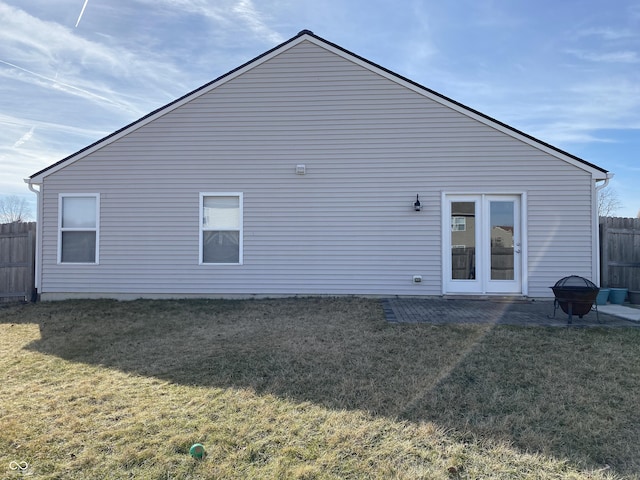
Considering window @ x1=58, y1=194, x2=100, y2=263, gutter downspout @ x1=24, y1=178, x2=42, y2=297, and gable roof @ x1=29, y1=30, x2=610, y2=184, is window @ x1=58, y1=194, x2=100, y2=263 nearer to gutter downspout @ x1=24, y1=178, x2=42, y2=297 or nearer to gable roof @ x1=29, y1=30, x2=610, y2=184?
gutter downspout @ x1=24, y1=178, x2=42, y2=297

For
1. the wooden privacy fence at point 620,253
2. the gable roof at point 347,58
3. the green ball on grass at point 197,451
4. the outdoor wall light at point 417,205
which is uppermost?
the gable roof at point 347,58

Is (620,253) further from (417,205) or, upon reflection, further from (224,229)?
(224,229)

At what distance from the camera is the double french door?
27.4 feet

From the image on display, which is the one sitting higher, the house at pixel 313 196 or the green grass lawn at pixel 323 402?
the house at pixel 313 196

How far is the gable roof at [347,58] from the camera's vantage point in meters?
8.18

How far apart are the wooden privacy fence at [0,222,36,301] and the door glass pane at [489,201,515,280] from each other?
426 inches

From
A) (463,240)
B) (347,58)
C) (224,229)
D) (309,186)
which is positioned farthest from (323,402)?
(347,58)

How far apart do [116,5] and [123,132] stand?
2863 mm

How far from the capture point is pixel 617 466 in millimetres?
2500

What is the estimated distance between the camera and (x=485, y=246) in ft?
27.4

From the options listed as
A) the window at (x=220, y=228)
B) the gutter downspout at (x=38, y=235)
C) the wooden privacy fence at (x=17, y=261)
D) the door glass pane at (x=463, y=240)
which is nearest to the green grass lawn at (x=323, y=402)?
the door glass pane at (x=463, y=240)

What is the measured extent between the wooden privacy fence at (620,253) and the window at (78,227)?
1210 cm

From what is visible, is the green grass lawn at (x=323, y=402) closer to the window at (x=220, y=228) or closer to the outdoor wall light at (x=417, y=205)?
the window at (x=220, y=228)

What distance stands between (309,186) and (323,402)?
5.86m
